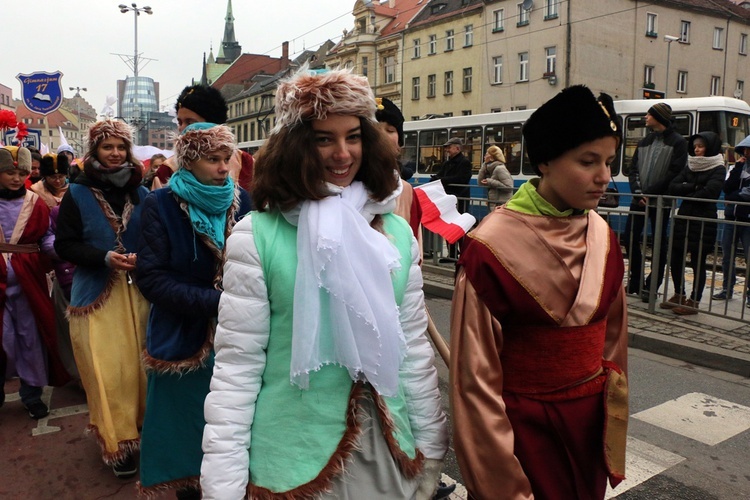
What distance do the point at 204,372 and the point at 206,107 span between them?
162 cm

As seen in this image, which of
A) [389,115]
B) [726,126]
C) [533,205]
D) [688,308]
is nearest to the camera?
[533,205]

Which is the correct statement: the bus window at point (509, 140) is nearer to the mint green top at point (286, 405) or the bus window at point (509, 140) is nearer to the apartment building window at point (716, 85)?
the mint green top at point (286, 405)

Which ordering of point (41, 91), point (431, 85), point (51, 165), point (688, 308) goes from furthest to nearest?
point (431, 85)
point (41, 91)
point (688, 308)
point (51, 165)

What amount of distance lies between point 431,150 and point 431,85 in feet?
88.4

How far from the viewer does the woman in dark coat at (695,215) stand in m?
6.98

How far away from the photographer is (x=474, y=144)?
19438mm

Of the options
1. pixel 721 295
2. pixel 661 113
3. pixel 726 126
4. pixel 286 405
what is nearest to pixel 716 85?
pixel 726 126

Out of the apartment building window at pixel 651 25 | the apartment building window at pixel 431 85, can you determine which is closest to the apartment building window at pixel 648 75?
the apartment building window at pixel 651 25

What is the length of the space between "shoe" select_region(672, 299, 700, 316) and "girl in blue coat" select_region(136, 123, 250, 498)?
5.89 m

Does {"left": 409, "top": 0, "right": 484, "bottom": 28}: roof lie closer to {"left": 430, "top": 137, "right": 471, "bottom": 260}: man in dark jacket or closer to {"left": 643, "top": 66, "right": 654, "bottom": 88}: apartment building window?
{"left": 643, "top": 66, "right": 654, "bottom": 88}: apartment building window

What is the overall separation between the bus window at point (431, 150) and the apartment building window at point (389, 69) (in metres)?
31.1

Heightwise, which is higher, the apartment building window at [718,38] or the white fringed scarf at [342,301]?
the apartment building window at [718,38]

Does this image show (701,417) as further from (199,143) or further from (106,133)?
(106,133)

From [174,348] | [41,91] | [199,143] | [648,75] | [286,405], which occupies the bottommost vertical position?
[174,348]
